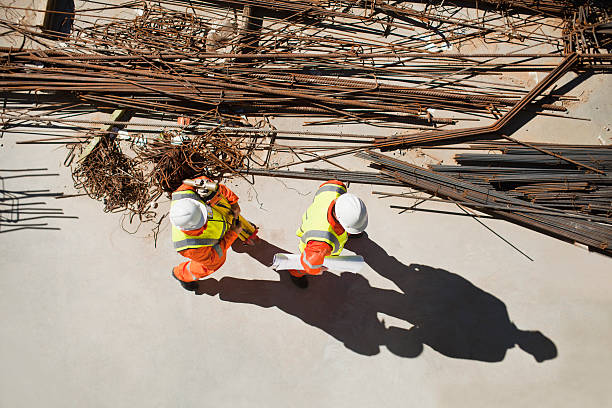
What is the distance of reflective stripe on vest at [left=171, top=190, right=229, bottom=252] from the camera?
3.29m

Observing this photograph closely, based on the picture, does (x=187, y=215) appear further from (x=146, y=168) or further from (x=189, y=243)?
(x=146, y=168)

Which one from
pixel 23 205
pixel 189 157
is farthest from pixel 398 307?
pixel 23 205

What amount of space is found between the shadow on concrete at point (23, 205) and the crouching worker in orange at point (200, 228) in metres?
A: 2.69

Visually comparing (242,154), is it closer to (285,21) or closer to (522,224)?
(285,21)

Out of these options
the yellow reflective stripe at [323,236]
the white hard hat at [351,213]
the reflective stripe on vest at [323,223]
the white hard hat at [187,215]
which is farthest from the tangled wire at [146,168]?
the white hard hat at [351,213]

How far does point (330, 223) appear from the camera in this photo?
3.25 m

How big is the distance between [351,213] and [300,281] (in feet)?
6.34

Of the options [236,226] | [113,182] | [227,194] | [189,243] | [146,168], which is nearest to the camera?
[189,243]

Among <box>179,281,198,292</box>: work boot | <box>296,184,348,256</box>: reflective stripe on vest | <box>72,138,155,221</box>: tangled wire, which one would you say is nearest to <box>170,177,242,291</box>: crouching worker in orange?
<box>179,281,198,292</box>: work boot

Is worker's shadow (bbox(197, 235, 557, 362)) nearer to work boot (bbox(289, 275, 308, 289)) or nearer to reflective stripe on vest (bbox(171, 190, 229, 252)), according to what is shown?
work boot (bbox(289, 275, 308, 289))

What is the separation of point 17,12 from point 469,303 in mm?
9003

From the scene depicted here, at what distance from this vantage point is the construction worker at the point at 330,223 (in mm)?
3045

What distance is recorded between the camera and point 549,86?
5125mm

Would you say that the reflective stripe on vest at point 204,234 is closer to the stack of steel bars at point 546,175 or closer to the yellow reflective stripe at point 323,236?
the yellow reflective stripe at point 323,236
